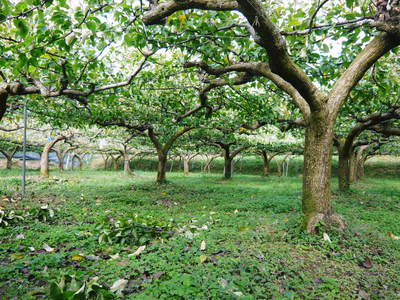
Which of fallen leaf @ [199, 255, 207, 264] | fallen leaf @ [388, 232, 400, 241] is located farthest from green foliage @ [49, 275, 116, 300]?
fallen leaf @ [388, 232, 400, 241]

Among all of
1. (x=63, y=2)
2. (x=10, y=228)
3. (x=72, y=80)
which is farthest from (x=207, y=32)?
(x=10, y=228)

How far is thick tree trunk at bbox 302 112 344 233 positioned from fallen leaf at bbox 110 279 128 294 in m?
2.95

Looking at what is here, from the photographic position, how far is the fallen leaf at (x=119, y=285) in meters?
2.55

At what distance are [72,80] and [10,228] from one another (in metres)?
2.91

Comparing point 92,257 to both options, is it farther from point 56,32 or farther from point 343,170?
point 343,170

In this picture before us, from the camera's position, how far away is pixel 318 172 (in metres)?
4.16

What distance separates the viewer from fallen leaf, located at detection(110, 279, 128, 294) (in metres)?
2.55

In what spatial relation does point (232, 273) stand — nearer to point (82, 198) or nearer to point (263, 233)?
point (263, 233)

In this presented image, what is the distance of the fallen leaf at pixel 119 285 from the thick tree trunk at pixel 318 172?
2948mm

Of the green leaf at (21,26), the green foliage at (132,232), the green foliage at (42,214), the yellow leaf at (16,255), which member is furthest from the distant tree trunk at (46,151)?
the green leaf at (21,26)

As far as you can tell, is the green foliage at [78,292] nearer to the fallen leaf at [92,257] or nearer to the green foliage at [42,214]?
the fallen leaf at [92,257]

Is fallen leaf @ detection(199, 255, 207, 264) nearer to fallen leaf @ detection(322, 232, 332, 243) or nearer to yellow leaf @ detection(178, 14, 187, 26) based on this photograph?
fallen leaf @ detection(322, 232, 332, 243)

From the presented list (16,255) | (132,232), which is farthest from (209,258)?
(16,255)

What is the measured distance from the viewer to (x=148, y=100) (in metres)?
7.94
